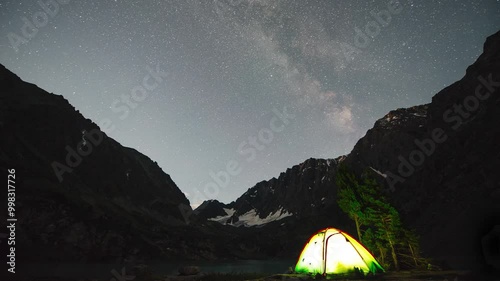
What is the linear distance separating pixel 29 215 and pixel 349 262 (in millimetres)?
173679

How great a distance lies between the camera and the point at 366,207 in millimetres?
27828

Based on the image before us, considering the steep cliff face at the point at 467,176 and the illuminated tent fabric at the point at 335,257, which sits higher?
the steep cliff face at the point at 467,176

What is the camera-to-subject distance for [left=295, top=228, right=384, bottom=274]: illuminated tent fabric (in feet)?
67.4

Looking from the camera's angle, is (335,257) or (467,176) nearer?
(335,257)

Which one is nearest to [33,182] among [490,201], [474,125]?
[490,201]

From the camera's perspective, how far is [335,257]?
21.0 metres

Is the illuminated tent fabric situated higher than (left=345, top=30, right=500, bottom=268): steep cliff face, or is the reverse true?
(left=345, top=30, right=500, bottom=268): steep cliff face

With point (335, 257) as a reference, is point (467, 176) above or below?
above

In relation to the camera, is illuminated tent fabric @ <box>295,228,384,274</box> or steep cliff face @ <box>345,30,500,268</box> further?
steep cliff face @ <box>345,30,500,268</box>

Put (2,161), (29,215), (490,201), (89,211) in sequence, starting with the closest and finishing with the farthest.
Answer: (490,201)
(29,215)
(2,161)
(89,211)

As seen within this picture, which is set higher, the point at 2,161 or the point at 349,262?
the point at 2,161

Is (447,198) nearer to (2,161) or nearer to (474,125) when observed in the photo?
(474,125)

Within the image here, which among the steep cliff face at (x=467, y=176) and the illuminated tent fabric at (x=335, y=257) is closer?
the illuminated tent fabric at (x=335, y=257)

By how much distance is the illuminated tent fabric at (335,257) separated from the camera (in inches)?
809
